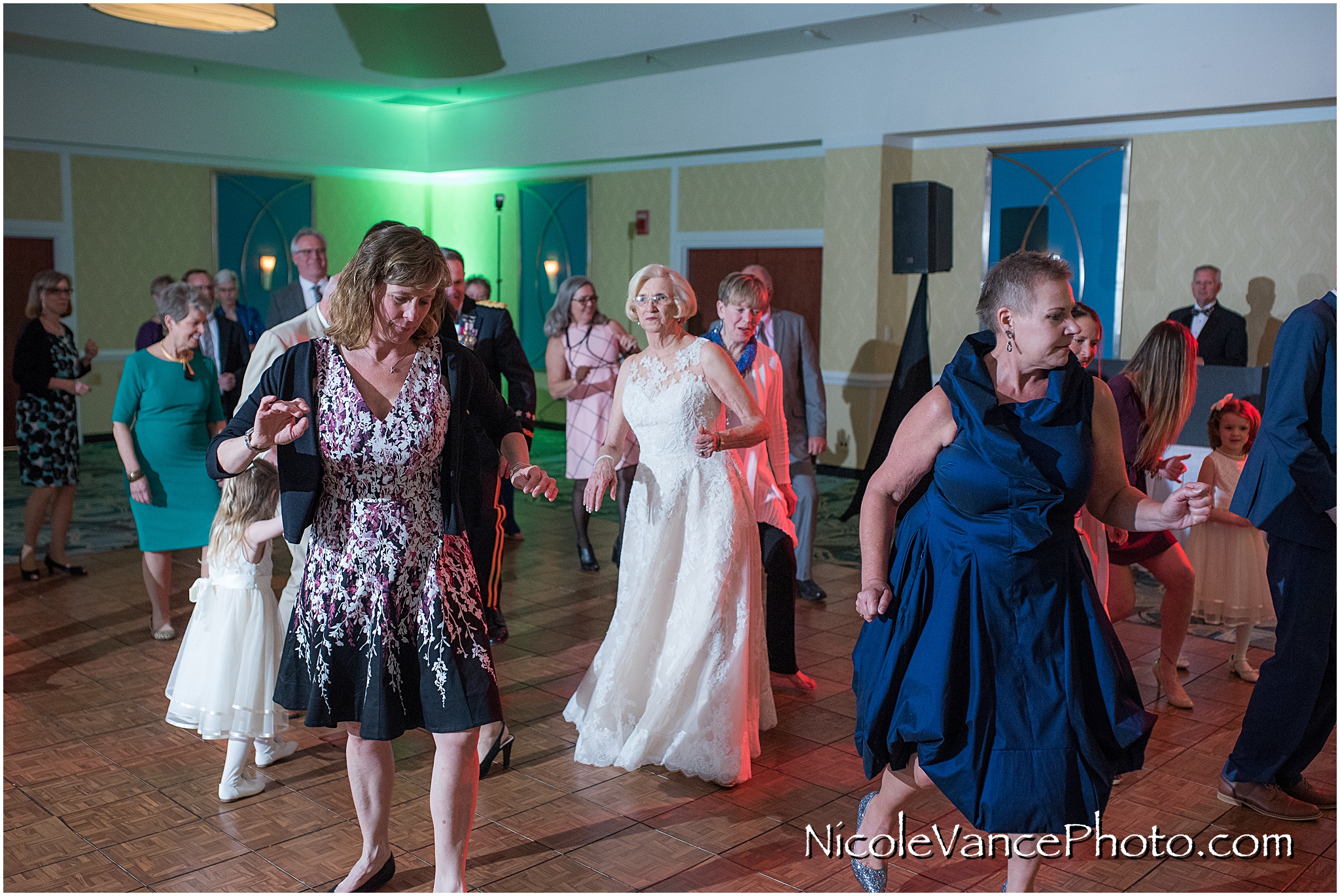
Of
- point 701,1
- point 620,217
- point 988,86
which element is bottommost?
point 620,217

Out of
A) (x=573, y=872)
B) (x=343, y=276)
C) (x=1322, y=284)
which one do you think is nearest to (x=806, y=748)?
(x=573, y=872)

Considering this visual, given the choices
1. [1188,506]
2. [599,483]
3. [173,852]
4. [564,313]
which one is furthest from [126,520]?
[1188,506]

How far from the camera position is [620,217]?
42.6 ft

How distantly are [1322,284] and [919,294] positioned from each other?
4.91 metres

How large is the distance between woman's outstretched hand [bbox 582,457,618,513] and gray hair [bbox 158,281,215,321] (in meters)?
2.08

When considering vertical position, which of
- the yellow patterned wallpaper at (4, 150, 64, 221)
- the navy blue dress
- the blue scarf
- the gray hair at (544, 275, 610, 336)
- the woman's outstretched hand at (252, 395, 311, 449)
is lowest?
the navy blue dress

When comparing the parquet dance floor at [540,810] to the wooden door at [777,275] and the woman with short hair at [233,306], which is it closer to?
Result: the woman with short hair at [233,306]

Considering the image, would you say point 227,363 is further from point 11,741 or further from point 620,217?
point 620,217

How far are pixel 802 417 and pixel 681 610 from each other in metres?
2.41

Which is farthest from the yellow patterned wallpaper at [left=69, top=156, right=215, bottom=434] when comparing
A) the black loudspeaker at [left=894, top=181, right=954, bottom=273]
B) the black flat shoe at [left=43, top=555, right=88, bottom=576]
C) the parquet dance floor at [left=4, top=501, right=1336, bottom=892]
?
the black loudspeaker at [left=894, top=181, right=954, bottom=273]

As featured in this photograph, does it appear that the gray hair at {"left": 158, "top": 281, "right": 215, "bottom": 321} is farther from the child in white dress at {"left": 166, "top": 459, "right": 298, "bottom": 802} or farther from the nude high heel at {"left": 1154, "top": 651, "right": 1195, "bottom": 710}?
the nude high heel at {"left": 1154, "top": 651, "right": 1195, "bottom": 710}

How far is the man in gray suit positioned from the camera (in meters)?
5.87

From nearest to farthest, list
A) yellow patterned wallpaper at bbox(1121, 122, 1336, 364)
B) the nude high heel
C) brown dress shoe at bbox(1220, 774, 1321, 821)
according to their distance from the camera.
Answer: brown dress shoe at bbox(1220, 774, 1321, 821) → the nude high heel → yellow patterned wallpaper at bbox(1121, 122, 1336, 364)

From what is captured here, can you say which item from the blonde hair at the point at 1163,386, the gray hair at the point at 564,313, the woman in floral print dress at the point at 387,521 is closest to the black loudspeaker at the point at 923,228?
the blonde hair at the point at 1163,386
